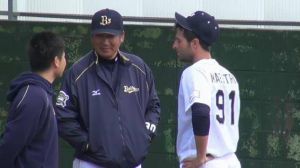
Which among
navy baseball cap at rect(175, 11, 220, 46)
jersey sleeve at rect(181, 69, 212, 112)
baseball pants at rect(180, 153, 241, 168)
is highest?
navy baseball cap at rect(175, 11, 220, 46)

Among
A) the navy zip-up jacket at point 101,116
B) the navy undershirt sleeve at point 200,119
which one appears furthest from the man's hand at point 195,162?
the navy zip-up jacket at point 101,116

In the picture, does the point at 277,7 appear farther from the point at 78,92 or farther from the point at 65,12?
the point at 78,92

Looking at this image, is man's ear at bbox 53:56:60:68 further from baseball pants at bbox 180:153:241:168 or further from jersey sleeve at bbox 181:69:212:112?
baseball pants at bbox 180:153:241:168

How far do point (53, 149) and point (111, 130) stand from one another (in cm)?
96

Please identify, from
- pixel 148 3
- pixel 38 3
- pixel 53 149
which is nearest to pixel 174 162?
pixel 148 3

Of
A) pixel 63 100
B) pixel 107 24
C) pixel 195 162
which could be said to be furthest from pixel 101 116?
pixel 195 162

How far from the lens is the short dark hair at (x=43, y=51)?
14.6ft

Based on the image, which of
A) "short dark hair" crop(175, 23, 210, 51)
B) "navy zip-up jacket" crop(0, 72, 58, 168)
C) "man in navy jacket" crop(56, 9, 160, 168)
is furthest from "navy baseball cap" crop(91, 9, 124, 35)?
"navy zip-up jacket" crop(0, 72, 58, 168)

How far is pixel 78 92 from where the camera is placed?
17.7ft

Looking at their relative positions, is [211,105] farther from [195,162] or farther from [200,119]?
[195,162]

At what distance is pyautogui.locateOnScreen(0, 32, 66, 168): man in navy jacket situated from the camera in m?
4.26

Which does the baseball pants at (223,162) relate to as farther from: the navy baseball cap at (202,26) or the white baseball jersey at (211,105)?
the navy baseball cap at (202,26)

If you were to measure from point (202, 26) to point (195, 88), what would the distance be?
50 centimetres

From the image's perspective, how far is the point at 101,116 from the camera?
5.34 m
